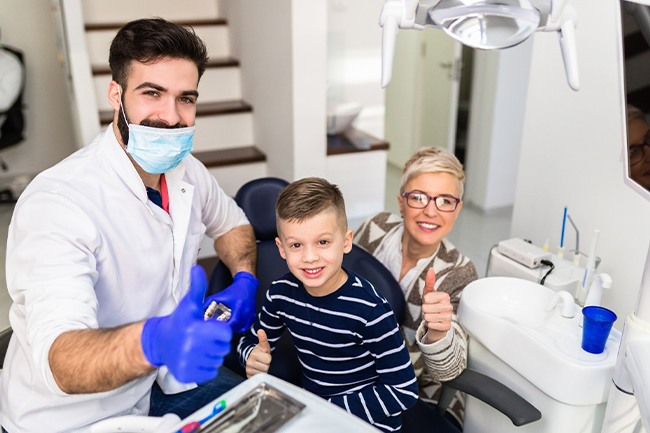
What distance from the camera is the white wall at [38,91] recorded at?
158 inches

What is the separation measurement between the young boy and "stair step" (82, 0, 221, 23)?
2.98 m

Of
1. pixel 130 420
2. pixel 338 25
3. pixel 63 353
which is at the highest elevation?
pixel 338 25

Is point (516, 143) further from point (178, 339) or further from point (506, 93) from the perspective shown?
point (178, 339)

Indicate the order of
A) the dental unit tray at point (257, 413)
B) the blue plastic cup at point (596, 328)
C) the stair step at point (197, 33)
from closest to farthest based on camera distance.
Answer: the dental unit tray at point (257, 413), the blue plastic cup at point (596, 328), the stair step at point (197, 33)

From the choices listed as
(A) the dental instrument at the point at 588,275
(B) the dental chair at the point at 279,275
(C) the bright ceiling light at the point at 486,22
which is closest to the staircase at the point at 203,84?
(B) the dental chair at the point at 279,275

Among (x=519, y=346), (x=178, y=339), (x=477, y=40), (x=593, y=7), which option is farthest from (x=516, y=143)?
(x=178, y=339)

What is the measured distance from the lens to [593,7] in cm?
186

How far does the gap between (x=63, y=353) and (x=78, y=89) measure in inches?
88.2

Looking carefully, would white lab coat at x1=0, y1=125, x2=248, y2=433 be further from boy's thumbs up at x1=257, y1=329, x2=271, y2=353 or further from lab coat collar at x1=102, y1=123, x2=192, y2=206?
boy's thumbs up at x1=257, y1=329, x2=271, y2=353

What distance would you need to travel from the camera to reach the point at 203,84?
3553 mm

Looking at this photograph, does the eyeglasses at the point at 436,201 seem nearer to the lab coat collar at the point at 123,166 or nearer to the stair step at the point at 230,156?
the lab coat collar at the point at 123,166

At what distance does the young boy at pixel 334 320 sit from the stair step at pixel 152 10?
9.79ft

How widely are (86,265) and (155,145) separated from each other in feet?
1.09

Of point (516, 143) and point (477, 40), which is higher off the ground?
point (477, 40)
